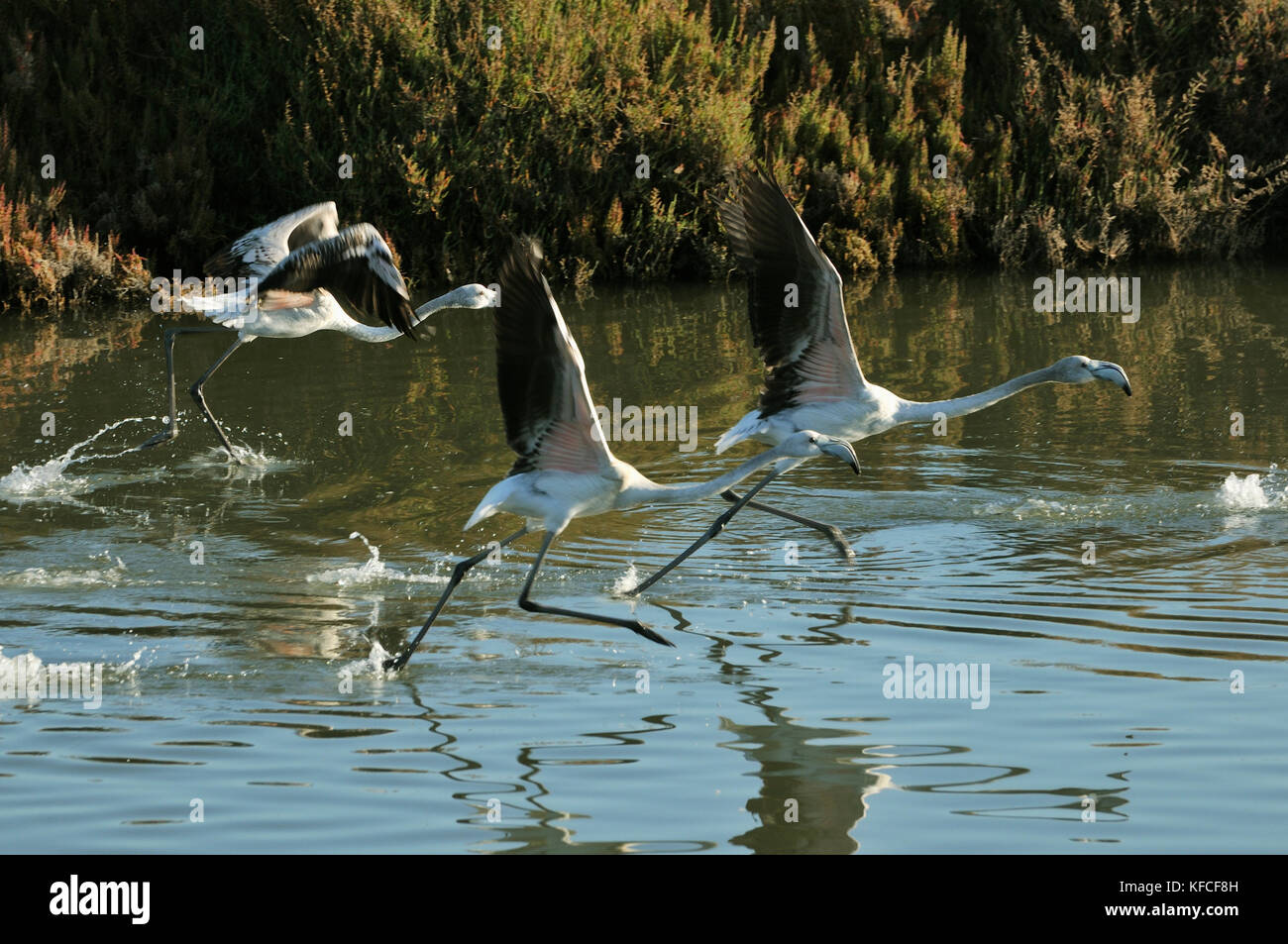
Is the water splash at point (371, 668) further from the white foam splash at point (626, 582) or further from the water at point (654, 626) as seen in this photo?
the white foam splash at point (626, 582)

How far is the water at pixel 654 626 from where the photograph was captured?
4719 mm

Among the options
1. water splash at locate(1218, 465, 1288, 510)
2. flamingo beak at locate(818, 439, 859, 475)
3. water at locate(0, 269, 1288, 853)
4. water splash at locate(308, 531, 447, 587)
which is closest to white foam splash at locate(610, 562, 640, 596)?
water at locate(0, 269, 1288, 853)

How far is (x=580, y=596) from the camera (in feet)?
23.2

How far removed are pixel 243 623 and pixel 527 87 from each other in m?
10.0

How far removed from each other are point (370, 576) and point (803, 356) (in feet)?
7.92

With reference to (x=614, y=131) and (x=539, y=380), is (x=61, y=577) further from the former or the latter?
(x=614, y=131)

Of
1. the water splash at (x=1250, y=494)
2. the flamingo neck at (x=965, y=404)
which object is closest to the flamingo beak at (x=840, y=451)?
the flamingo neck at (x=965, y=404)

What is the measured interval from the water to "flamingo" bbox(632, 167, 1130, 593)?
0.54m

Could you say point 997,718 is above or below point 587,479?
below

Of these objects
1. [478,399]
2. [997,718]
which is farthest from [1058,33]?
[997,718]

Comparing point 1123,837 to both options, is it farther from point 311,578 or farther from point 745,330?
point 745,330

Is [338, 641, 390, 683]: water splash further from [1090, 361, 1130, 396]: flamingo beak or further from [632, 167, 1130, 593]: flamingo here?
[1090, 361, 1130, 396]: flamingo beak

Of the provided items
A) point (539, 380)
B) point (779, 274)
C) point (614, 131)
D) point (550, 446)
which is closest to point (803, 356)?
point (779, 274)

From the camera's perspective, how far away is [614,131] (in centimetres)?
1617
